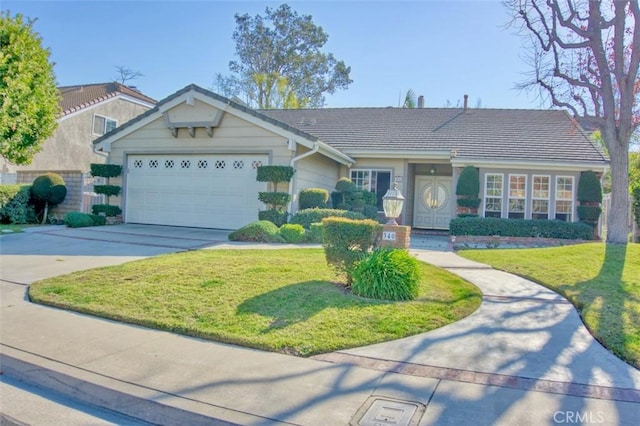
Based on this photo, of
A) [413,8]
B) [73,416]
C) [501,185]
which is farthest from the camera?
[501,185]

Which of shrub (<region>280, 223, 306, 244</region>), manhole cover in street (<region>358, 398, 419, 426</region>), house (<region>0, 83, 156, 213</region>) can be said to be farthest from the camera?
house (<region>0, 83, 156, 213</region>)

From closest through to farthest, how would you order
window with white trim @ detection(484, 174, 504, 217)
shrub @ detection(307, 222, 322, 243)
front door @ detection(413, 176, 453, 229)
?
shrub @ detection(307, 222, 322, 243) → window with white trim @ detection(484, 174, 504, 217) → front door @ detection(413, 176, 453, 229)

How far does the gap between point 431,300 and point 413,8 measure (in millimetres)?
8823

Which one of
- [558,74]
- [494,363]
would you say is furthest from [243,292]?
[558,74]

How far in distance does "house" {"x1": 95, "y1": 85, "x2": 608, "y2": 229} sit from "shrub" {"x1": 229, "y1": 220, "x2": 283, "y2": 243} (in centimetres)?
208

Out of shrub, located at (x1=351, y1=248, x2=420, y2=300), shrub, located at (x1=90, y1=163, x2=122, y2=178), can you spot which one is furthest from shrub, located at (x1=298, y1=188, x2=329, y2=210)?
shrub, located at (x1=351, y1=248, x2=420, y2=300)

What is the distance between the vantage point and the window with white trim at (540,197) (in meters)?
15.8

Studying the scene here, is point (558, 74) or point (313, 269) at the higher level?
point (558, 74)

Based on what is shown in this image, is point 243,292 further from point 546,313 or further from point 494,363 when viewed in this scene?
point 546,313

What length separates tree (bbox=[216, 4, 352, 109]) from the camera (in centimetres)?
3234

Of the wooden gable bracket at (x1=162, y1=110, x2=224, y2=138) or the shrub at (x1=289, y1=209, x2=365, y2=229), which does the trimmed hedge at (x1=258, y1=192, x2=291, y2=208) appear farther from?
the wooden gable bracket at (x1=162, y1=110, x2=224, y2=138)

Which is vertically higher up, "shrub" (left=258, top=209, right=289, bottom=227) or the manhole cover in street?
"shrub" (left=258, top=209, right=289, bottom=227)

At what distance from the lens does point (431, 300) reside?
6.04 m

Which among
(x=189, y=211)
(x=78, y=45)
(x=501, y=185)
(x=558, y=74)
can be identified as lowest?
(x=189, y=211)
